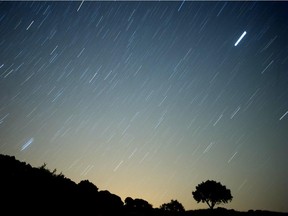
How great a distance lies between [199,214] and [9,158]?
85.3ft

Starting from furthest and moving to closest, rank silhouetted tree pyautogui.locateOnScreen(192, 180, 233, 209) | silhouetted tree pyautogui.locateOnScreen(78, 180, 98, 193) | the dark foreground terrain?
silhouetted tree pyautogui.locateOnScreen(192, 180, 233, 209) → silhouetted tree pyautogui.locateOnScreen(78, 180, 98, 193) → the dark foreground terrain

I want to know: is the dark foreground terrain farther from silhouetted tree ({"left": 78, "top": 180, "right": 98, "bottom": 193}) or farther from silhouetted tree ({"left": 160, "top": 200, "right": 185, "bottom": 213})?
silhouetted tree ({"left": 160, "top": 200, "right": 185, "bottom": 213})

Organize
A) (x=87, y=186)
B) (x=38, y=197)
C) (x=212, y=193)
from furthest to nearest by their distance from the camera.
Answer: (x=212, y=193), (x=87, y=186), (x=38, y=197)

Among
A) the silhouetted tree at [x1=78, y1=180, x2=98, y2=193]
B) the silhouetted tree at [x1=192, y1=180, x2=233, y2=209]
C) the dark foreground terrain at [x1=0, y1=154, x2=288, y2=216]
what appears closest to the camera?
the dark foreground terrain at [x1=0, y1=154, x2=288, y2=216]

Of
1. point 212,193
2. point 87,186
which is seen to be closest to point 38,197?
point 87,186

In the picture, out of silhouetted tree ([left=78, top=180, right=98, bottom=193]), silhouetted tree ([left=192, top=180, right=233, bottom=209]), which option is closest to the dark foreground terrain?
silhouetted tree ([left=78, top=180, right=98, bottom=193])

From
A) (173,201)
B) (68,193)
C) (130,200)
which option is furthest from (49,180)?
(173,201)

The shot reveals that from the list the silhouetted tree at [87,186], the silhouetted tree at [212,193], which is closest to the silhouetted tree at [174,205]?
the silhouetted tree at [212,193]

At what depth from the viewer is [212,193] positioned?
49.0 meters

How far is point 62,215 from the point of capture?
14867 millimetres

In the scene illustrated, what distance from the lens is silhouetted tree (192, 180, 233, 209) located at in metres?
48.7

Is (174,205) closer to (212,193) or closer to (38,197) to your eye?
(212,193)

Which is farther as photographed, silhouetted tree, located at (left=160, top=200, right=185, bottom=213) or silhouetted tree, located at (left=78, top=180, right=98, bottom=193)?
silhouetted tree, located at (left=160, top=200, right=185, bottom=213)

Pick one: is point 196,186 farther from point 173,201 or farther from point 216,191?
point 173,201
